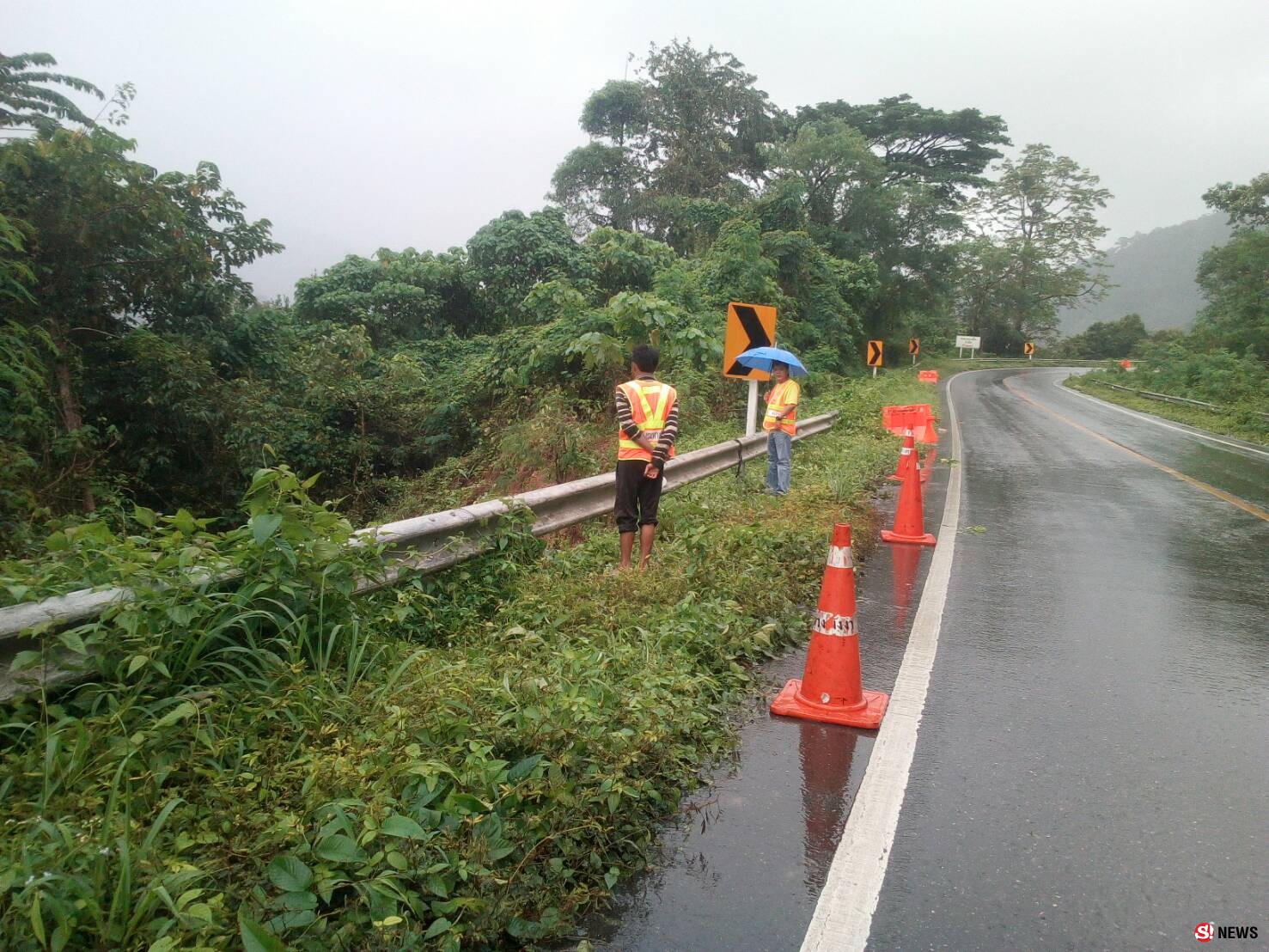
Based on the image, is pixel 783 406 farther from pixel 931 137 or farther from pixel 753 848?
pixel 931 137

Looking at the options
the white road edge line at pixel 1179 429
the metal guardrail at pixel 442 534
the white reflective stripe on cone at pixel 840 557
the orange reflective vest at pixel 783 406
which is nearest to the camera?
the metal guardrail at pixel 442 534

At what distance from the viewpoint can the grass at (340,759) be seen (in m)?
2.27

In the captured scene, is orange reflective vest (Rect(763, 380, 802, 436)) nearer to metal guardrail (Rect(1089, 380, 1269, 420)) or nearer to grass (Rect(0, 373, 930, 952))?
grass (Rect(0, 373, 930, 952))

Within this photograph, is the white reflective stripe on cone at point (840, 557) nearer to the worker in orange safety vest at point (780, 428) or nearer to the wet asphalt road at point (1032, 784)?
the wet asphalt road at point (1032, 784)

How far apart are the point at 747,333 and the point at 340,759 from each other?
8034 mm

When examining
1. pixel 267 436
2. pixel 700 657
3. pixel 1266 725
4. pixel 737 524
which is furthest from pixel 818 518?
pixel 267 436

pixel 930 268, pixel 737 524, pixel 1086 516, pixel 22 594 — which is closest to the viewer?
pixel 22 594

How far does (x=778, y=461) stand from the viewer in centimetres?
955

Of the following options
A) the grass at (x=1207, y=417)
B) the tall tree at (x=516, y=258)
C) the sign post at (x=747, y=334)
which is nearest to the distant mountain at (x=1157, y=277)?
the grass at (x=1207, y=417)

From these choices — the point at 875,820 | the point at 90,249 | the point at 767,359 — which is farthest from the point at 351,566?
the point at 90,249

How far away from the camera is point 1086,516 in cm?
930

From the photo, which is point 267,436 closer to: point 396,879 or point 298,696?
point 298,696

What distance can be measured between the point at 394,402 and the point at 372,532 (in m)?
12.1

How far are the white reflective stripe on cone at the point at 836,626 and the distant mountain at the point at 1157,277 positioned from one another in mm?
139640
